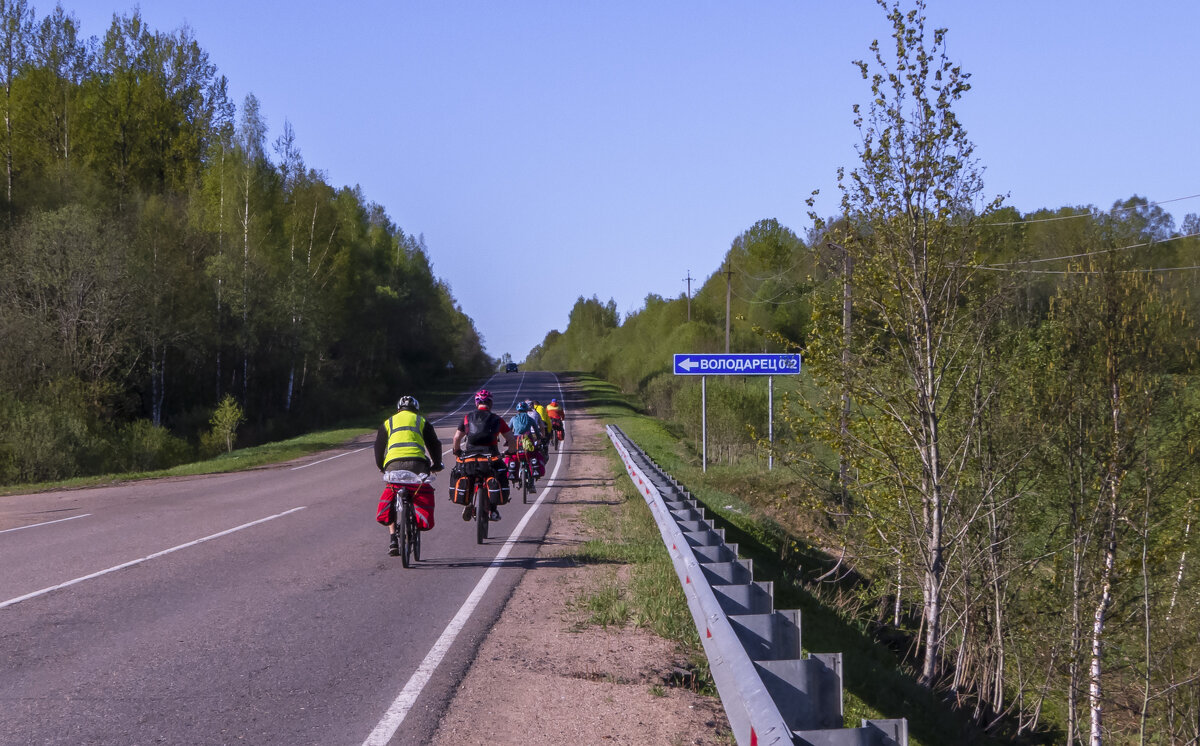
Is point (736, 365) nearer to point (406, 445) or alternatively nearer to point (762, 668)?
point (406, 445)

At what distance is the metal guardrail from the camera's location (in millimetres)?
3170

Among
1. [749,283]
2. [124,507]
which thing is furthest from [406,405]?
[749,283]

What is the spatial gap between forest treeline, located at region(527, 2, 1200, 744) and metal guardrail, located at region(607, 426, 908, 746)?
3476 mm

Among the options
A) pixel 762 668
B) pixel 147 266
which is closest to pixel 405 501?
pixel 762 668

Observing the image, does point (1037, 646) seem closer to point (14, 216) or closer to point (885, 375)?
point (885, 375)

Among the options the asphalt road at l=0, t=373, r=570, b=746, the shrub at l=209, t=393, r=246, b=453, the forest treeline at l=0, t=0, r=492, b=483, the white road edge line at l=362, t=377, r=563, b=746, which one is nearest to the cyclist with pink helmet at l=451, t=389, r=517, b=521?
the asphalt road at l=0, t=373, r=570, b=746

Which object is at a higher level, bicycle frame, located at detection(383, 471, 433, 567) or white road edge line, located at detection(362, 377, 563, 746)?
bicycle frame, located at detection(383, 471, 433, 567)

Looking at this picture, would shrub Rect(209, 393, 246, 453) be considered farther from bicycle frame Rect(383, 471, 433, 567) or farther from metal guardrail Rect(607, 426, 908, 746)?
metal guardrail Rect(607, 426, 908, 746)

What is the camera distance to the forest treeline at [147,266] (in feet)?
95.0

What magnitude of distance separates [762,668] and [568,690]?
2134 millimetres

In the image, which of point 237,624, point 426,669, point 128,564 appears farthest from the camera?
point 128,564

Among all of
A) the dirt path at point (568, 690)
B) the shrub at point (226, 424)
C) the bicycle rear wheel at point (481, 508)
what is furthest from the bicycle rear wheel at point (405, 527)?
the shrub at point (226, 424)

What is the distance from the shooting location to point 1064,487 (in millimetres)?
13367

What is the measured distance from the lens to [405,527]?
386 inches
